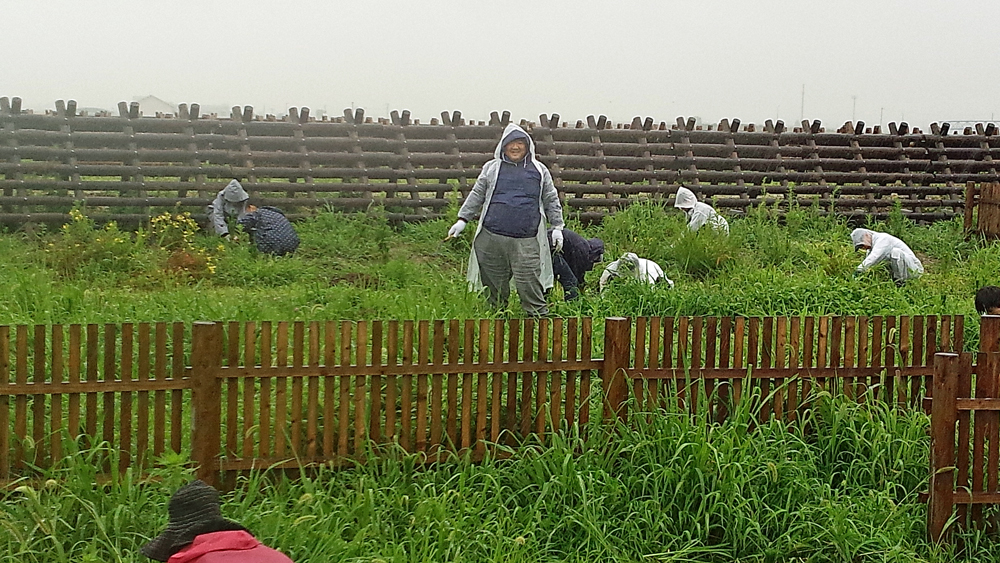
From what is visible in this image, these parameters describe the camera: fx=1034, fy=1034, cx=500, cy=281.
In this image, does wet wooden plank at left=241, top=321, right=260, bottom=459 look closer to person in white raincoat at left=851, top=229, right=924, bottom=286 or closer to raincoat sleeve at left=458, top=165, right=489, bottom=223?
raincoat sleeve at left=458, top=165, right=489, bottom=223

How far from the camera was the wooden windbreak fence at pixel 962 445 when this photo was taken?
4.29 metres

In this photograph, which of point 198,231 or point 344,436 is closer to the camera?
point 344,436

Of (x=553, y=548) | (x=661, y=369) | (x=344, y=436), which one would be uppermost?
(x=661, y=369)

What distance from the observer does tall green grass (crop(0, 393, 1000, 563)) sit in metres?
3.81

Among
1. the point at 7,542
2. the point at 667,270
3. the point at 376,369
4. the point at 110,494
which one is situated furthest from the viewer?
the point at 667,270

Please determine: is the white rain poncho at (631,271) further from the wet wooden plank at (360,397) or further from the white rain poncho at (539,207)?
the wet wooden plank at (360,397)

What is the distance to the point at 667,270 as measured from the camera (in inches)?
396

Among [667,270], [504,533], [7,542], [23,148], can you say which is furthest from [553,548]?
[23,148]

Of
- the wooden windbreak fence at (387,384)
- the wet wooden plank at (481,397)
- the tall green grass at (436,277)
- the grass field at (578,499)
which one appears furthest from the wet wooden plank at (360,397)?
the tall green grass at (436,277)

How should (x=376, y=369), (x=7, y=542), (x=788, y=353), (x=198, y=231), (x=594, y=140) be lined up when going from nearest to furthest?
1. (x=7, y=542)
2. (x=376, y=369)
3. (x=788, y=353)
4. (x=198, y=231)
5. (x=594, y=140)

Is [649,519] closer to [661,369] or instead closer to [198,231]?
[661,369]

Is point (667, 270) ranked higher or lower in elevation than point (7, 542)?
higher

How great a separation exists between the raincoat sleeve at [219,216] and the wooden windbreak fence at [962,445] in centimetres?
857

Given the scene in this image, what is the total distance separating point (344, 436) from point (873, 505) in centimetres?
229
